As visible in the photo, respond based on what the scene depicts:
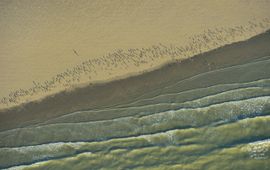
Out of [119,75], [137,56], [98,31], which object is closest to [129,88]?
[119,75]

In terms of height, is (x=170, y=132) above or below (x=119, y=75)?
below

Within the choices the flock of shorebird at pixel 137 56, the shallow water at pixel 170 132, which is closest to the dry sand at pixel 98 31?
the flock of shorebird at pixel 137 56

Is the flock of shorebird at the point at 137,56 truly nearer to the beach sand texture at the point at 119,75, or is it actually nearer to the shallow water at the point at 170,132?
the beach sand texture at the point at 119,75

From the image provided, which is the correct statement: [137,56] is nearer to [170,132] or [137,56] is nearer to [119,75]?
[119,75]

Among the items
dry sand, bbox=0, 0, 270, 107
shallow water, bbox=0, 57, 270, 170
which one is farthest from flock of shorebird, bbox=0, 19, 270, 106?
shallow water, bbox=0, 57, 270, 170

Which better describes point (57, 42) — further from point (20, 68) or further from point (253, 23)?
point (253, 23)

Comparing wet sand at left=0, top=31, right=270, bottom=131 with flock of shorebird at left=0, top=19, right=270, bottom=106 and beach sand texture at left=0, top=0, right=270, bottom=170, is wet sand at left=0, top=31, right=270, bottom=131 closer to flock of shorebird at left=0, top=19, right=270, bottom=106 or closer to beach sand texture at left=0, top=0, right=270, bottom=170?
beach sand texture at left=0, top=0, right=270, bottom=170

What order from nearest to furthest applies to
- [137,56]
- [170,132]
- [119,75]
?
1. [170,132]
2. [137,56]
3. [119,75]
